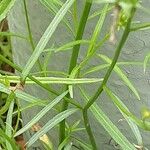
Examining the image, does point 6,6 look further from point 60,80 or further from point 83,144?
point 83,144

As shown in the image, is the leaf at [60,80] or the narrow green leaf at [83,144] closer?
the leaf at [60,80]

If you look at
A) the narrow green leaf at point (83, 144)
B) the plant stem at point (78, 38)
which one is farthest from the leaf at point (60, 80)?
the narrow green leaf at point (83, 144)

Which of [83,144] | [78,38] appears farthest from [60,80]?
[83,144]

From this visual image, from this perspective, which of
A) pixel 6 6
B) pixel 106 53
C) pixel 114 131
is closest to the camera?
pixel 6 6

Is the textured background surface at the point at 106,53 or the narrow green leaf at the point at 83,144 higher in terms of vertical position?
the textured background surface at the point at 106,53

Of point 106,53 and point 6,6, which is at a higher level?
point 106,53

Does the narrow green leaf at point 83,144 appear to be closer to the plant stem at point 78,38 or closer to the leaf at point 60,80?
the plant stem at point 78,38

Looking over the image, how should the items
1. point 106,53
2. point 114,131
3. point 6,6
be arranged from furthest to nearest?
point 106,53 < point 114,131 < point 6,6

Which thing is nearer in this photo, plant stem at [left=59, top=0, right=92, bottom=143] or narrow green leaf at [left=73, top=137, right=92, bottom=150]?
plant stem at [left=59, top=0, right=92, bottom=143]

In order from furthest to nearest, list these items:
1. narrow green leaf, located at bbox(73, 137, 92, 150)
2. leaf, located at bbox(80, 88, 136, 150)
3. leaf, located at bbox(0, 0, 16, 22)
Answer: narrow green leaf, located at bbox(73, 137, 92, 150), leaf, located at bbox(80, 88, 136, 150), leaf, located at bbox(0, 0, 16, 22)

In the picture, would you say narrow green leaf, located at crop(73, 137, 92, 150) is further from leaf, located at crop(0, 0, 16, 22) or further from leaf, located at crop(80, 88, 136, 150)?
leaf, located at crop(0, 0, 16, 22)

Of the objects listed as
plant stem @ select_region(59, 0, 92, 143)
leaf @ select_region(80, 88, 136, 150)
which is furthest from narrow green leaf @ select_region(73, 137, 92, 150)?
leaf @ select_region(80, 88, 136, 150)
